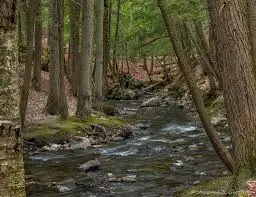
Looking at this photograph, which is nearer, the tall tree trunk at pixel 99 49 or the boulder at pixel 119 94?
the tall tree trunk at pixel 99 49

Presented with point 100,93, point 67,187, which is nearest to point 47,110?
point 100,93

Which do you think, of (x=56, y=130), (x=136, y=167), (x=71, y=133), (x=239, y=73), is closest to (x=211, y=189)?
(x=239, y=73)

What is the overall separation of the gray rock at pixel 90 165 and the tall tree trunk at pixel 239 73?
599 centimetres


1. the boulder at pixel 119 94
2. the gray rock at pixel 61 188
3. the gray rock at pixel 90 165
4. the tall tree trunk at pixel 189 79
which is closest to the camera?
the tall tree trunk at pixel 189 79

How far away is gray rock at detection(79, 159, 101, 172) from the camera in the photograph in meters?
11.2

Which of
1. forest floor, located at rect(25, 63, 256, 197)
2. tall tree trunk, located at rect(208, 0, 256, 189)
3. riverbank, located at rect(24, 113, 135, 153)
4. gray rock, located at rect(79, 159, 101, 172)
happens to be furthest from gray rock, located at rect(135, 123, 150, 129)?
tall tree trunk, located at rect(208, 0, 256, 189)

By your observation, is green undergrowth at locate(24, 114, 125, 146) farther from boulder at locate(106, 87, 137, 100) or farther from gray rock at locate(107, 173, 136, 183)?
boulder at locate(106, 87, 137, 100)

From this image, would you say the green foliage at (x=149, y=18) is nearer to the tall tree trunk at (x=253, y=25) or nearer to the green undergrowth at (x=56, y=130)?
the tall tree trunk at (x=253, y=25)

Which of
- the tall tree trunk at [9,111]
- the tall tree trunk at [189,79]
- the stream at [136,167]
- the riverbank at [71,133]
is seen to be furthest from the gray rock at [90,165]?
the tall tree trunk at [9,111]

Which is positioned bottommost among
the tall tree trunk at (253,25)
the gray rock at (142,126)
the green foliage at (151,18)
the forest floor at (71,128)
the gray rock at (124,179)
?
the gray rock at (124,179)

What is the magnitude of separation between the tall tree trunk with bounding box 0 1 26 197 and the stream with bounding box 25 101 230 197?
19.6ft

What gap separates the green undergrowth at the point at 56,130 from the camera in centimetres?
1392

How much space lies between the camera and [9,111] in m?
3.00

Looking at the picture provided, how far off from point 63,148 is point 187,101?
1386 centimetres
